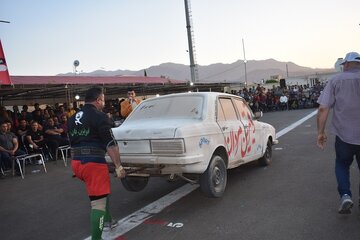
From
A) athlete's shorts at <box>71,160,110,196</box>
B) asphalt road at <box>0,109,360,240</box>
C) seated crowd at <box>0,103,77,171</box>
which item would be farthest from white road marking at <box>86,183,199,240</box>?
seated crowd at <box>0,103,77,171</box>

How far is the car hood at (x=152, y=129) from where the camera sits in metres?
5.27

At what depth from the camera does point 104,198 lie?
408 centimetres

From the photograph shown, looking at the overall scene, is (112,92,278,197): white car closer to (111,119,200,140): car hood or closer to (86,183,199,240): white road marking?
(111,119,200,140): car hood

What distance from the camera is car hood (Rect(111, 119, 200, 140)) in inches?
207

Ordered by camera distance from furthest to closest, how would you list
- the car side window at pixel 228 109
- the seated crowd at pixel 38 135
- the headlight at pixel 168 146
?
the seated crowd at pixel 38 135 → the car side window at pixel 228 109 → the headlight at pixel 168 146

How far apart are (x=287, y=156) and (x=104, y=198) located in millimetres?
5875

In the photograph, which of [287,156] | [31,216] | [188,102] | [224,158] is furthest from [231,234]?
[287,156]

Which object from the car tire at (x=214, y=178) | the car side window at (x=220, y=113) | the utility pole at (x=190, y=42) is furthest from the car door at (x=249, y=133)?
the utility pole at (x=190, y=42)

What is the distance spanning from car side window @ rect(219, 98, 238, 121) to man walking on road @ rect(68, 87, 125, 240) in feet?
9.19

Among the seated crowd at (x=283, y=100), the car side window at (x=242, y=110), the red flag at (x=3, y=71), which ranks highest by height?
the red flag at (x=3, y=71)

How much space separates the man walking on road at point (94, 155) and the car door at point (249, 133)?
3153mm

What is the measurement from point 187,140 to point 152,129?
1.87 ft

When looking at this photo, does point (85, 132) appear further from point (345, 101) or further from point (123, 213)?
point (345, 101)

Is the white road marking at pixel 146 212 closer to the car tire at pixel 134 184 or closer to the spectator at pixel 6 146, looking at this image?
the car tire at pixel 134 184
